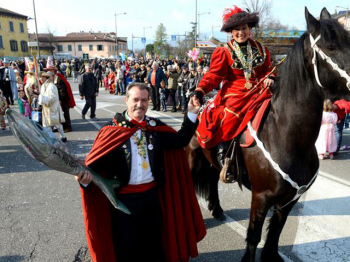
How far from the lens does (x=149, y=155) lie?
2627 millimetres

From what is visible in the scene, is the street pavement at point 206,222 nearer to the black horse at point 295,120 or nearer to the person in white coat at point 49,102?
the black horse at point 295,120

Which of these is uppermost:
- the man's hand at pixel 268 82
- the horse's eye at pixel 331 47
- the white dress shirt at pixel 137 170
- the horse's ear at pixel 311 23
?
the horse's ear at pixel 311 23

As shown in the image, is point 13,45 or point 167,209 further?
point 13,45

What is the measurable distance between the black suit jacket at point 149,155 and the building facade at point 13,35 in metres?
64.7

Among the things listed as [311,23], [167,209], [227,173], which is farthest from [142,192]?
[311,23]

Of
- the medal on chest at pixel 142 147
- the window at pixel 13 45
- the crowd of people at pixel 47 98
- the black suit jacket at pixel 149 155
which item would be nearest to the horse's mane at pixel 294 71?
the black suit jacket at pixel 149 155

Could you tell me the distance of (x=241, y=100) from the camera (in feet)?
10.4

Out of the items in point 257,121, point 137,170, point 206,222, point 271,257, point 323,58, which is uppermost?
point 323,58

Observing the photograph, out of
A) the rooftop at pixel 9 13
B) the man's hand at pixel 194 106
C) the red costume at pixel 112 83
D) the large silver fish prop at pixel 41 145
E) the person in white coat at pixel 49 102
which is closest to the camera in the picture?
the large silver fish prop at pixel 41 145

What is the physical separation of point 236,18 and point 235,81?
67cm

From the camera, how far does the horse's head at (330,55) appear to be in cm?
221

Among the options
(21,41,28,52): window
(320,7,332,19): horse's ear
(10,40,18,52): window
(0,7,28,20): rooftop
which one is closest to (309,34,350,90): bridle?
(320,7,332,19): horse's ear

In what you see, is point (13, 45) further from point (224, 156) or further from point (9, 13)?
point (224, 156)

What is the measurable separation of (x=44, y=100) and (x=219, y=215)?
5.60m
